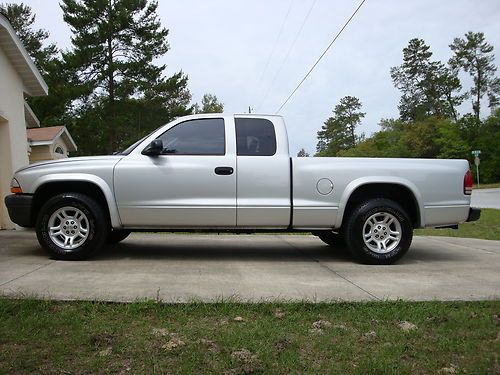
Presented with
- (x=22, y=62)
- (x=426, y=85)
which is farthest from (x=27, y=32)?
(x=426, y=85)

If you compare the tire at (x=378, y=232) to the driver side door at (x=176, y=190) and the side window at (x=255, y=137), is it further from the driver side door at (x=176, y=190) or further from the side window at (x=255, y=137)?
the driver side door at (x=176, y=190)

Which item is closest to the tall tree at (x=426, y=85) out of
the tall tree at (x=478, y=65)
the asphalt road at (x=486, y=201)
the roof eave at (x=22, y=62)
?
the tall tree at (x=478, y=65)

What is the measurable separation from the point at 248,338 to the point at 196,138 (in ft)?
11.1

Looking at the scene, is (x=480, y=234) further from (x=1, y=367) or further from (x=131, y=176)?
(x=1, y=367)

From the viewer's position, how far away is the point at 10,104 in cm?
1062

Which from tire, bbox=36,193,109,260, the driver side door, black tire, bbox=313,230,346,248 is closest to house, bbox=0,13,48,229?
tire, bbox=36,193,109,260

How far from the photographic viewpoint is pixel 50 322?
12.5ft

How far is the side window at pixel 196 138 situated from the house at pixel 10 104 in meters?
5.34

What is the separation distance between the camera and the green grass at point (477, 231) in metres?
11.4

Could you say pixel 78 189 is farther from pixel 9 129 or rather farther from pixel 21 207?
pixel 9 129

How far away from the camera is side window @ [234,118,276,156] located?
6.36 metres

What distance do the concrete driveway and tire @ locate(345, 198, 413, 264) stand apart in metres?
0.18

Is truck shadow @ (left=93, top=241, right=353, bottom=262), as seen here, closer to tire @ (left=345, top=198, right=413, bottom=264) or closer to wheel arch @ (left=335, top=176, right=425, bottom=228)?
tire @ (left=345, top=198, right=413, bottom=264)

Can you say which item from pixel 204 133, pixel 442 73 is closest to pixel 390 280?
pixel 204 133
